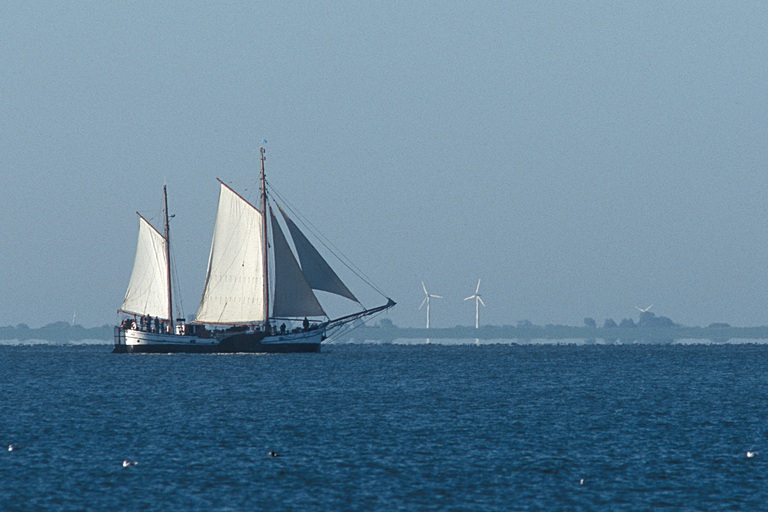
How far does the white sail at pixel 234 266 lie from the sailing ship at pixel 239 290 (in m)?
0.11

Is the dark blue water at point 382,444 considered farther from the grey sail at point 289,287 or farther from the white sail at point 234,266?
the white sail at point 234,266

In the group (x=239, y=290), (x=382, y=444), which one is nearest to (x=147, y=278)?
(x=239, y=290)

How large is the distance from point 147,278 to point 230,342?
1177 centimetres

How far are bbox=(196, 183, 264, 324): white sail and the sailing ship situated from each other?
4.2 inches

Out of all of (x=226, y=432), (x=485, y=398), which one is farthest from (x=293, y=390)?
(x=226, y=432)

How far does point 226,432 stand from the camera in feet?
208

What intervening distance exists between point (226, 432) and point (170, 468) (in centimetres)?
1268

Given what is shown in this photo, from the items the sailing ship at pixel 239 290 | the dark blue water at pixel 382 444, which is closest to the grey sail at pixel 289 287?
the sailing ship at pixel 239 290

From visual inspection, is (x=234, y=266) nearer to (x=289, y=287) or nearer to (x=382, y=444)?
(x=289, y=287)

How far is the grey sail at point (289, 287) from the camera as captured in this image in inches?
5428

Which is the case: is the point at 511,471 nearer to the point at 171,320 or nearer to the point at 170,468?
the point at 170,468

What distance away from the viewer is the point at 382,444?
58.1 meters

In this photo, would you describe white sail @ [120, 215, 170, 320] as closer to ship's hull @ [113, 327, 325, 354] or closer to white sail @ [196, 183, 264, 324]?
ship's hull @ [113, 327, 325, 354]

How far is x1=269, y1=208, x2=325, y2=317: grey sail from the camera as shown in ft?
452
